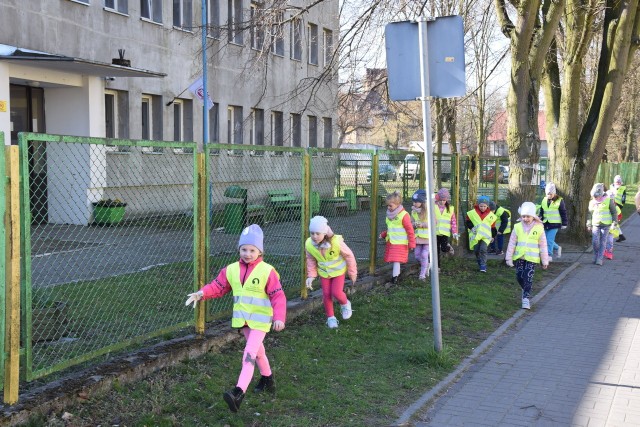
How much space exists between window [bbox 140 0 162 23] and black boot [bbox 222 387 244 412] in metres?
16.3

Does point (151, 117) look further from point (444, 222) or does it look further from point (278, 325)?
point (278, 325)

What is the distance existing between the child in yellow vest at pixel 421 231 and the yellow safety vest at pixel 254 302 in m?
6.38

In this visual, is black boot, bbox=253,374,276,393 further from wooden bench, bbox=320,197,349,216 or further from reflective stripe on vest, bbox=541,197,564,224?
reflective stripe on vest, bbox=541,197,564,224

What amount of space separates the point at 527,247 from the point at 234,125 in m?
16.4

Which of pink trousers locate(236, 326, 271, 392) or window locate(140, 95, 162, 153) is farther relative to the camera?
window locate(140, 95, 162, 153)

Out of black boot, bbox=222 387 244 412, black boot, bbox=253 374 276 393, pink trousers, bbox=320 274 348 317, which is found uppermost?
pink trousers, bbox=320 274 348 317

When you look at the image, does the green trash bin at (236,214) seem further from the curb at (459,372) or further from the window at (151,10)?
the window at (151,10)

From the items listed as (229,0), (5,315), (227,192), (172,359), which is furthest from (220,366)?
(229,0)

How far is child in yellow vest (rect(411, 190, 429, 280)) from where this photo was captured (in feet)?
39.5

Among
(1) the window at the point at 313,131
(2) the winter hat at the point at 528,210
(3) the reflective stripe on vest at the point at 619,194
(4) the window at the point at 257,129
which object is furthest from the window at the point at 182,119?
(2) the winter hat at the point at 528,210

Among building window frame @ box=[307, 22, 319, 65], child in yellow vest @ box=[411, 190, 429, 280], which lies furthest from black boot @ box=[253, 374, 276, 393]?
building window frame @ box=[307, 22, 319, 65]

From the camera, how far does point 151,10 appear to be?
2028 centimetres

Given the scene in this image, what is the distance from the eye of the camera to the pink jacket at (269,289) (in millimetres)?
5750

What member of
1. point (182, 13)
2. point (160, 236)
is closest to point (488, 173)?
point (182, 13)
